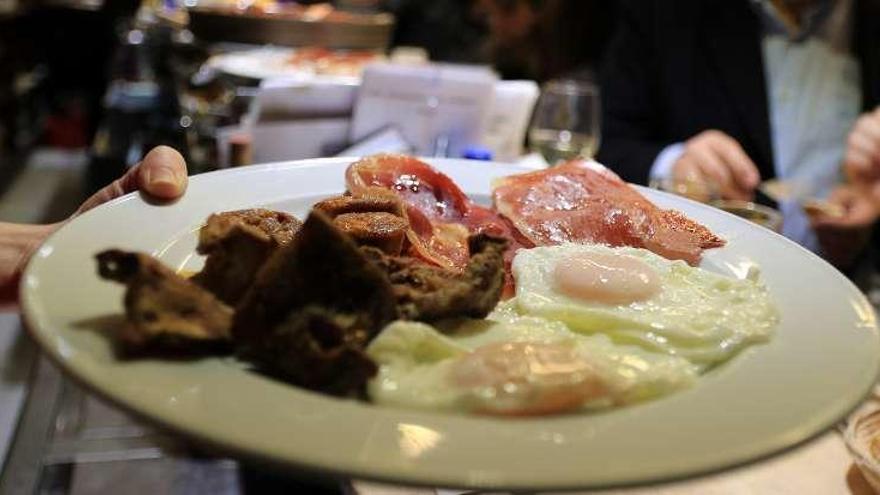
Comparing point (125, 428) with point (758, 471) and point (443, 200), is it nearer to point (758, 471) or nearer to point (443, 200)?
point (443, 200)

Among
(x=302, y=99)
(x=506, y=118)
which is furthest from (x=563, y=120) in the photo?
(x=302, y=99)

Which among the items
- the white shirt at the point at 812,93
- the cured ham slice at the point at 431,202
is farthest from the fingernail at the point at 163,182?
the white shirt at the point at 812,93

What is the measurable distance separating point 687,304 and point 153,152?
0.62 m

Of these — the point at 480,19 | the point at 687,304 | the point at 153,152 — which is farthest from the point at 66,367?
the point at 480,19

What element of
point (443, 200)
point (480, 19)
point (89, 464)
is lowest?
point (89, 464)

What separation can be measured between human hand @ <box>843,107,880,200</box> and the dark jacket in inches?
16.7

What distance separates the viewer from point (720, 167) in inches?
79.5

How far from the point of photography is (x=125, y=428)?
1.94m

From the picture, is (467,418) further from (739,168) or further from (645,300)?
(739,168)

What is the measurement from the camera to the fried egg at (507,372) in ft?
2.00

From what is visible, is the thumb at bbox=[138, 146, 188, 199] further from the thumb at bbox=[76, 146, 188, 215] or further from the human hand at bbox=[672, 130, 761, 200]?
the human hand at bbox=[672, 130, 761, 200]

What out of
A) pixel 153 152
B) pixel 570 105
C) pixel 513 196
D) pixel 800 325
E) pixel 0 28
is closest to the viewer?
pixel 800 325

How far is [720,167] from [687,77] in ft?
2.51

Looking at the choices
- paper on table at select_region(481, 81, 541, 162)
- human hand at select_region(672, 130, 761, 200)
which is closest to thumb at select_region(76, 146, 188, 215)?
paper on table at select_region(481, 81, 541, 162)
